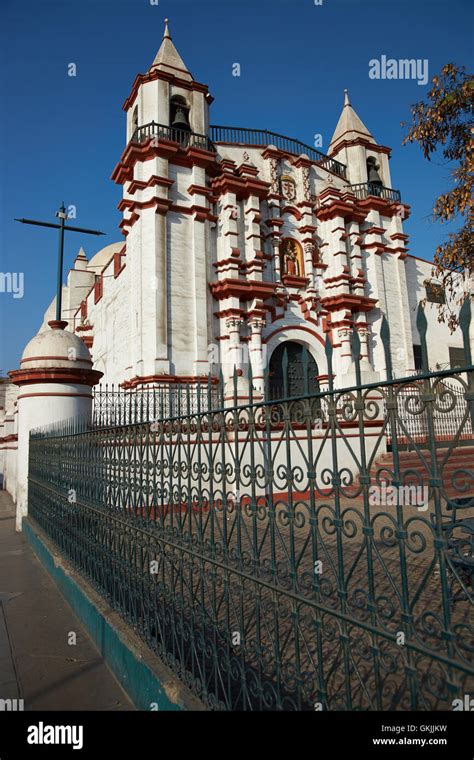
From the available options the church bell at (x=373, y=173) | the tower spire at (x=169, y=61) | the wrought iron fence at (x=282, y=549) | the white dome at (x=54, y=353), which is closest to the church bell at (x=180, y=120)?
the tower spire at (x=169, y=61)

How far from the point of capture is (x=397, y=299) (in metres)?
17.9

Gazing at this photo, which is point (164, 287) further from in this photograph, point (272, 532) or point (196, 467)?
point (272, 532)

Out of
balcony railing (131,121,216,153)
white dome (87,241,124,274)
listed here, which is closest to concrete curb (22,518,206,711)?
balcony railing (131,121,216,153)

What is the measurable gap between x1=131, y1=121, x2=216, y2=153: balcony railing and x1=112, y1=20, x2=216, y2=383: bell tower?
1.2 inches

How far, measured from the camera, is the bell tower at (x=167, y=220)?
12.4m

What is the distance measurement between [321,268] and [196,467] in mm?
15089

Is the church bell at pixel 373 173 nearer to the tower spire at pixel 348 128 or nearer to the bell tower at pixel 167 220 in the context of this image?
the tower spire at pixel 348 128

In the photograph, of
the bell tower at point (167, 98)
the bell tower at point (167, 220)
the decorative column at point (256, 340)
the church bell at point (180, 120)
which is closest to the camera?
the bell tower at point (167, 220)

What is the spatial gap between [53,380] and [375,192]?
16.1 meters

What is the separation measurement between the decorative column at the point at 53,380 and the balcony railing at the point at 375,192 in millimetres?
14618

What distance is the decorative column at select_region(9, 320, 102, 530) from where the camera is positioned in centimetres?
732

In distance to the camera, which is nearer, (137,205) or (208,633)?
(208,633)
